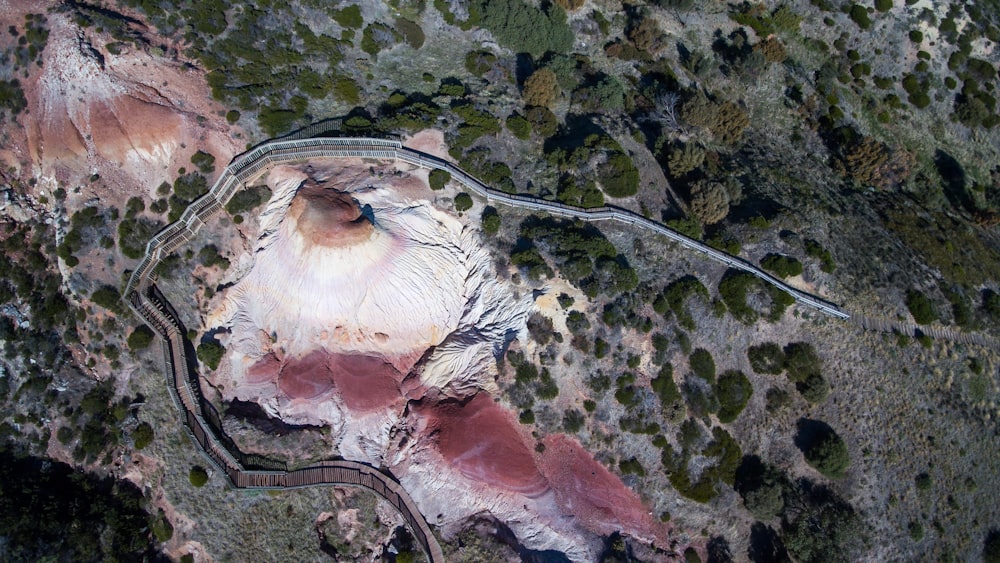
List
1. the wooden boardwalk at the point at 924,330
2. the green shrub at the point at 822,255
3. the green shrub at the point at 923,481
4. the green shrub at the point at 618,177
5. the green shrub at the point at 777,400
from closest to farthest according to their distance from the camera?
1. the green shrub at the point at 923,481
2. the green shrub at the point at 777,400
3. the wooden boardwalk at the point at 924,330
4. the green shrub at the point at 822,255
5. the green shrub at the point at 618,177

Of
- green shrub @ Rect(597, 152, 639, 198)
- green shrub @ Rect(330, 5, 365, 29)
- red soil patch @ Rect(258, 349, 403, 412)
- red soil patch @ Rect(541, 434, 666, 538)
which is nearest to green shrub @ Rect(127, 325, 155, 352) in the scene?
red soil patch @ Rect(258, 349, 403, 412)

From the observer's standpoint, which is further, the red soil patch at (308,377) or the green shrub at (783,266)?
the green shrub at (783,266)

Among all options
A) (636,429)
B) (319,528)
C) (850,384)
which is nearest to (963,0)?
(850,384)

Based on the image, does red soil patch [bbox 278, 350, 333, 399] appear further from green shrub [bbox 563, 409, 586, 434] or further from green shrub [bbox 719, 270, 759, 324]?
green shrub [bbox 719, 270, 759, 324]

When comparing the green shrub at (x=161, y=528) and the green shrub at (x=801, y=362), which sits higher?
the green shrub at (x=801, y=362)

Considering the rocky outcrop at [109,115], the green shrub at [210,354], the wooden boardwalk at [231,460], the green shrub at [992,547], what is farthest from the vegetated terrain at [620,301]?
the green shrub at [210,354]

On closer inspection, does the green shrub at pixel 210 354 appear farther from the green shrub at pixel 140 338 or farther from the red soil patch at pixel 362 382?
the red soil patch at pixel 362 382
